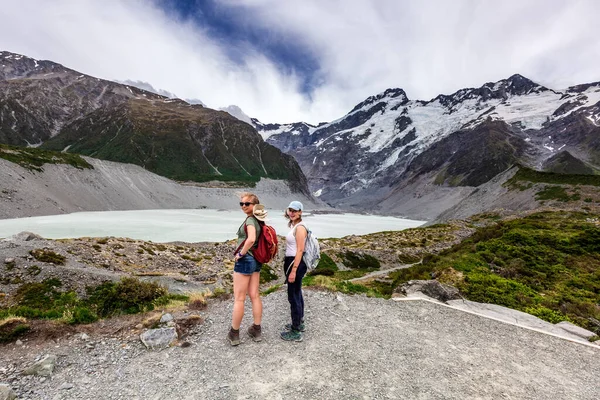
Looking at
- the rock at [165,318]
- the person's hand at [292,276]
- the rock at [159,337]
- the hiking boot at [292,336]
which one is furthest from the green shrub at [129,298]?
the person's hand at [292,276]

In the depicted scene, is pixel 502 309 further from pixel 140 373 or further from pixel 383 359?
pixel 140 373

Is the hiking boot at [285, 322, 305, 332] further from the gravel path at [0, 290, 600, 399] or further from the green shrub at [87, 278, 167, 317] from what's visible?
the green shrub at [87, 278, 167, 317]

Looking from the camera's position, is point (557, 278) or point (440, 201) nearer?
point (557, 278)

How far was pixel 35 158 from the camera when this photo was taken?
86.3 m

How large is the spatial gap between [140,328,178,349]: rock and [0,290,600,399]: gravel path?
0.18m

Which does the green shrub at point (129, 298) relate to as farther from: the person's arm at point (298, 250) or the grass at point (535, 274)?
the grass at point (535, 274)

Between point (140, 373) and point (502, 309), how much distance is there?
11.7m

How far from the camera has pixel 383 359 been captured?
23.0 ft

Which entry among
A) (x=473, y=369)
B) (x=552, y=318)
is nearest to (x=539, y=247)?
(x=552, y=318)

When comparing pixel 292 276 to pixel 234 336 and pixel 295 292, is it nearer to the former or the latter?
pixel 295 292

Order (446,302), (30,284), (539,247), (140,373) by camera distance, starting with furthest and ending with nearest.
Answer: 1. (539,247)
2. (30,284)
3. (446,302)
4. (140,373)

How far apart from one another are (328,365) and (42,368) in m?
5.61

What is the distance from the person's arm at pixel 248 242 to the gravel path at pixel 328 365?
2.22 metres

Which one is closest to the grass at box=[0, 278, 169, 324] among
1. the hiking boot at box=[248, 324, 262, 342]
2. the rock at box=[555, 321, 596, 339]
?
the hiking boot at box=[248, 324, 262, 342]
